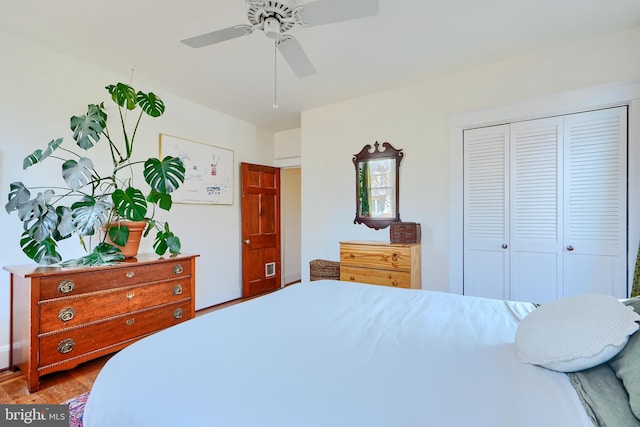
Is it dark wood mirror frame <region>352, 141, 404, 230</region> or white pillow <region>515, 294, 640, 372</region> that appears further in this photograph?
dark wood mirror frame <region>352, 141, 404, 230</region>

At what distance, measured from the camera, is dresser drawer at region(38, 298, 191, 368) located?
6.73 ft

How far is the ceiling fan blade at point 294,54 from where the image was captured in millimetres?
1984

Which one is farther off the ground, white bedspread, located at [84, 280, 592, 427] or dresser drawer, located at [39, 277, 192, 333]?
white bedspread, located at [84, 280, 592, 427]

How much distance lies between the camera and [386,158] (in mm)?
3479

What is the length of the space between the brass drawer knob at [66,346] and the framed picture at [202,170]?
1775mm

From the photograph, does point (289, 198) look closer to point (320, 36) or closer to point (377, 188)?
point (377, 188)

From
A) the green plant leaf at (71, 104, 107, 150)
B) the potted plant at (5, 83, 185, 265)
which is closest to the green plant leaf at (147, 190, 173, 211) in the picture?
the potted plant at (5, 83, 185, 265)

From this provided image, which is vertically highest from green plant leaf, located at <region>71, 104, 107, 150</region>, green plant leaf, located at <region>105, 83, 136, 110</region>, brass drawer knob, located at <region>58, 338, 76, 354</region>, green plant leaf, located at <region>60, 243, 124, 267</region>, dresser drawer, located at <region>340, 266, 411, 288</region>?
green plant leaf, located at <region>105, 83, 136, 110</region>

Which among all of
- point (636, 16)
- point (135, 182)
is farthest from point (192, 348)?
point (636, 16)

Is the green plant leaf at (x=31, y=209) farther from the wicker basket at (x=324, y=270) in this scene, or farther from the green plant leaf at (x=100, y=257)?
the wicker basket at (x=324, y=270)

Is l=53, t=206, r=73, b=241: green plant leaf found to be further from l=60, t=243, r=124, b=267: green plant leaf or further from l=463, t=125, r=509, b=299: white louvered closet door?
l=463, t=125, r=509, b=299: white louvered closet door

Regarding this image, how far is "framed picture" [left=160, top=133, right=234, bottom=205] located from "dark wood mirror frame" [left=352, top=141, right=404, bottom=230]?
1.79m

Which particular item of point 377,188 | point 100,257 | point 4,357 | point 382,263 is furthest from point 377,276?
point 4,357

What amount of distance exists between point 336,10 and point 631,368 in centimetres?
190
